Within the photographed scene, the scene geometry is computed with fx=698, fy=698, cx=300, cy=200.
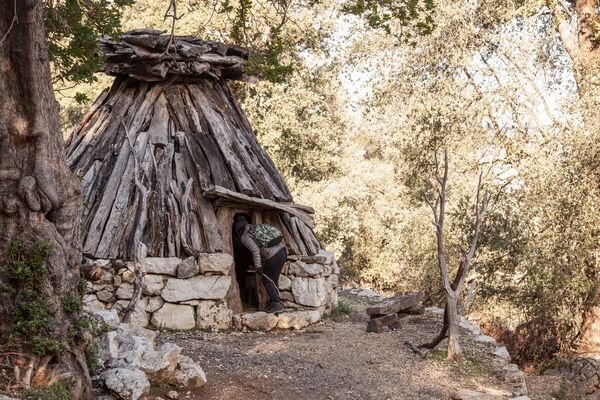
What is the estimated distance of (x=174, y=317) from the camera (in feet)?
35.2

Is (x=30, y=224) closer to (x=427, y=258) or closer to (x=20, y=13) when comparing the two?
(x=20, y=13)

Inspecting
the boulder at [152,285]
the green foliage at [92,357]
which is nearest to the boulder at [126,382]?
the green foliage at [92,357]

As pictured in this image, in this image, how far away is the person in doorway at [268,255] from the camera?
38.7ft

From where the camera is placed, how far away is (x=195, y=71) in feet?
39.7

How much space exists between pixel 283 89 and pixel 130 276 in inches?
396

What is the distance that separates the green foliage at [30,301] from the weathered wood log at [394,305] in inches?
277

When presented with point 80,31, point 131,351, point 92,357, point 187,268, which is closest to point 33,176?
point 92,357

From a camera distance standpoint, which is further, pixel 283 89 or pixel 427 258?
pixel 283 89

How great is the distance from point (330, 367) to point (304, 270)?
3482 millimetres

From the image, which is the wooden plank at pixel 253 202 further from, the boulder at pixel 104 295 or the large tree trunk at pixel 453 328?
the large tree trunk at pixel 453 328

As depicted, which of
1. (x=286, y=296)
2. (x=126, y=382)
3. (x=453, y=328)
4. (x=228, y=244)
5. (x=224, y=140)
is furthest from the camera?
(x=224, y=140)

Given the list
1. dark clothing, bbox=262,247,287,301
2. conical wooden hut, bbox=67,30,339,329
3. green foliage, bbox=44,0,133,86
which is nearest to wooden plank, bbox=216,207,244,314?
conical wooden hut, bbox=67,30,339,329

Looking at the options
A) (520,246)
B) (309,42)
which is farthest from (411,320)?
(309,42)

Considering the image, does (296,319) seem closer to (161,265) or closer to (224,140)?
(161,265)
